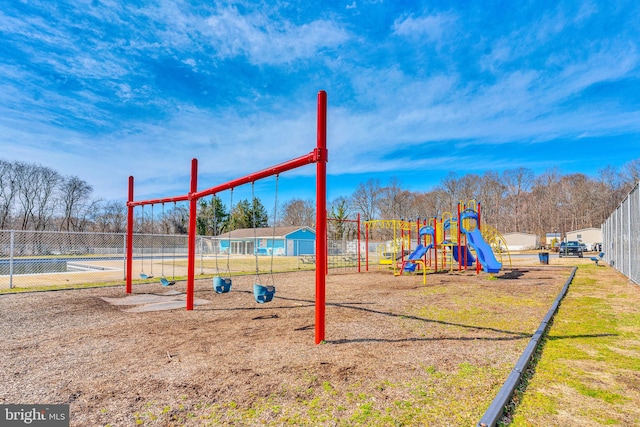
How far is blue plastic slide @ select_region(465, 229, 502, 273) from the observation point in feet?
41.8

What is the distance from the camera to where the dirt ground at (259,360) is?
296 cm

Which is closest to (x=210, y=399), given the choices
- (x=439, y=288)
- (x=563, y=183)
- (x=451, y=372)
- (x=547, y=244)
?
(x=451, y=372)

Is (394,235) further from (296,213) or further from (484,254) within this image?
(296,213)

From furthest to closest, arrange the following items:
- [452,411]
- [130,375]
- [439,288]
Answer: [439,288] < [130,375] < [452,411]

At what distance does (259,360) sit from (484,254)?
11.8m

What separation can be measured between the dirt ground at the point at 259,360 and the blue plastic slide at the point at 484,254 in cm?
502

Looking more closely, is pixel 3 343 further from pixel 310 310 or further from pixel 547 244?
pixel 547 244

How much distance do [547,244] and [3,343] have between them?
204 ft

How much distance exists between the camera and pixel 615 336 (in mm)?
→ 5191

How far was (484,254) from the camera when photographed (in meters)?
13.7

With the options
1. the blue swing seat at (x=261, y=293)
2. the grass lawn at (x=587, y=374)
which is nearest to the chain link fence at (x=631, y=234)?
the grass lawn at (x=587, y=374)

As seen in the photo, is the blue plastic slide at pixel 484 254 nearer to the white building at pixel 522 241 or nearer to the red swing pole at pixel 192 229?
the red swing pole at pixel 192 229

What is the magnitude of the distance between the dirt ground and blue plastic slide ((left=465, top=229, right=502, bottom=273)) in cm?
502

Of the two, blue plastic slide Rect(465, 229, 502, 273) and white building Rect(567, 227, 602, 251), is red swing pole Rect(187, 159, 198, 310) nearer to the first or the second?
blue plastic slide Rect(465, 229, 502, 273)
